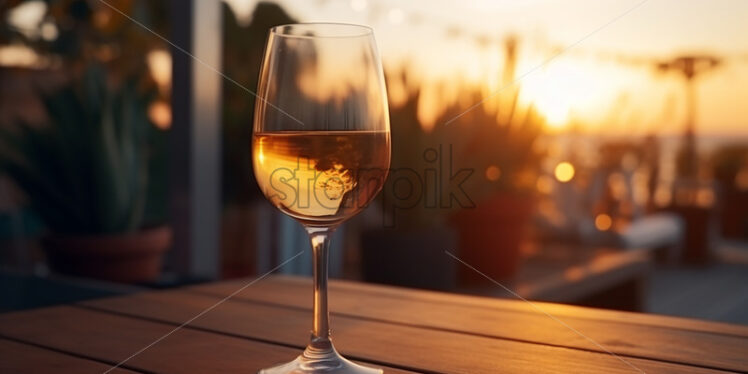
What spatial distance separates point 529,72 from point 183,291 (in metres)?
2.67

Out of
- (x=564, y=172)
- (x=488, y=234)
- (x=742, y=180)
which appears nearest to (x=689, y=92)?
(x=742, y=180)

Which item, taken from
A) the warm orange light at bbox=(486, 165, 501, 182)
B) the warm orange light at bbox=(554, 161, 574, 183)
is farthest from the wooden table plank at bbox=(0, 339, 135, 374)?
the warm orange light at bbox=(554, 161, 574, 183)

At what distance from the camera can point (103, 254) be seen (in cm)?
207

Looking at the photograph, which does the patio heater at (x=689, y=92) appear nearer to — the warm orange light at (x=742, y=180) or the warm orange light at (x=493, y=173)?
the warm orange light at (x=742, y=180)

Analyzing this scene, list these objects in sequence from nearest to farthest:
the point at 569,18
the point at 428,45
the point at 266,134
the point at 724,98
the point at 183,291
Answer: the point at 266,134, the point at 183,291, the point at 428,45, the point at 569,18, the point at 724,98

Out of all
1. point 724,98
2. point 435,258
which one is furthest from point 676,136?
point 435,258

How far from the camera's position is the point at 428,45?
3.58m

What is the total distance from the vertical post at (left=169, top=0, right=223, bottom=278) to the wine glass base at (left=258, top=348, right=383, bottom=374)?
1572mm

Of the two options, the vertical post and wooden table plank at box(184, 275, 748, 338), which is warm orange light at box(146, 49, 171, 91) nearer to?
the vertical post

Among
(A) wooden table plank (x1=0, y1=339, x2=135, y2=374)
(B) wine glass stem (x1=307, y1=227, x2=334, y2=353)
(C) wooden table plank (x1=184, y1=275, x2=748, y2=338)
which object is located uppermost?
(B) wine glass stem (x1=307, y1=227, x2=334, y2=353)

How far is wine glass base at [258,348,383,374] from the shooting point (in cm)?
56

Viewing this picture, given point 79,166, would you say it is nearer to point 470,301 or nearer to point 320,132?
point 470,301

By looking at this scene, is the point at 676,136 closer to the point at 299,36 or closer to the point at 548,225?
the point at 548,225

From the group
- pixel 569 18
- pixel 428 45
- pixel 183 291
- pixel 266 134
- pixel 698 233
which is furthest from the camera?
pixel 698 233
